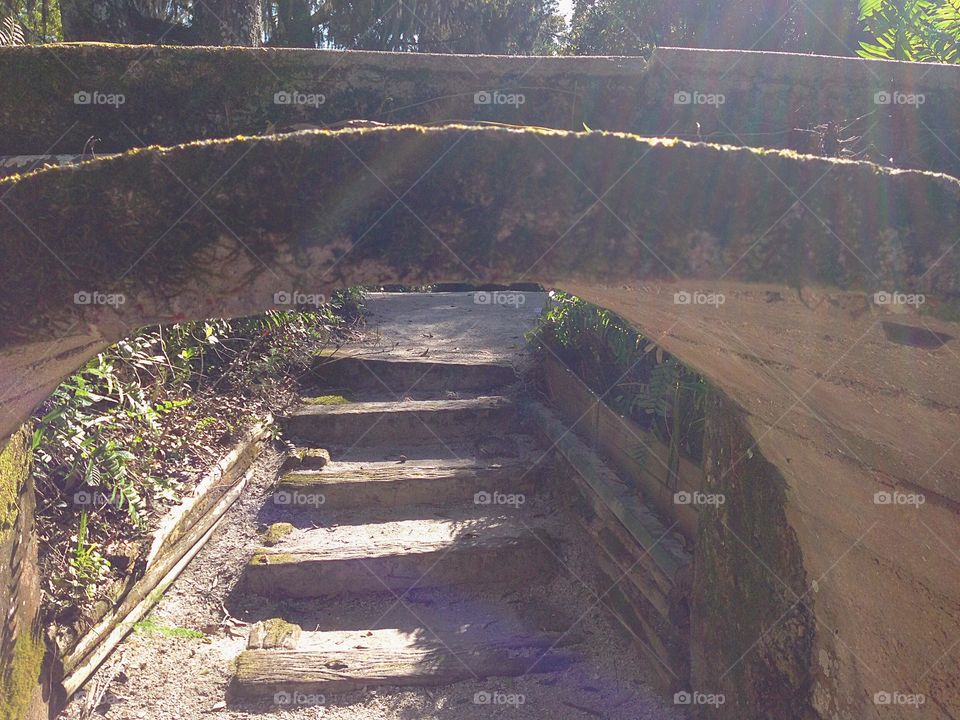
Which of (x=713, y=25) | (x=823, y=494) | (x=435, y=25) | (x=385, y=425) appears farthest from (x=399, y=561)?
(x=435, y=25)

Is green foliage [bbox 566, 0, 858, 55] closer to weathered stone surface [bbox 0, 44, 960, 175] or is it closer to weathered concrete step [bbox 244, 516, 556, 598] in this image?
weathered stone surface [bbox 0, 44, 960, 175]

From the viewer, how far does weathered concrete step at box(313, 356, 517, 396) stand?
276 inches

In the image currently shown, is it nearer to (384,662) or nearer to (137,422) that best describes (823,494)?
(384,662)

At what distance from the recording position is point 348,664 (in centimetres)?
407

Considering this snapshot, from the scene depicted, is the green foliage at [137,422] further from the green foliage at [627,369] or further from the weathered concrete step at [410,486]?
the green foliage at [627,369]

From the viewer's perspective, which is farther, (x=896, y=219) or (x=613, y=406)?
(x=613, y=406)

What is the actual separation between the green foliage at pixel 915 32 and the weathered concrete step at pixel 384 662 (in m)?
3.52

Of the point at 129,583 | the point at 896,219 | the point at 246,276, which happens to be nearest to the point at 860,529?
the point at 896,219

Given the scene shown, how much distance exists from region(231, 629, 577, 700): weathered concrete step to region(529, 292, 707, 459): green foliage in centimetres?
138

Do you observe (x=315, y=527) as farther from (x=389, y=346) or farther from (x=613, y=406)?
(x=389, y=346)

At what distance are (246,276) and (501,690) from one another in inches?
126

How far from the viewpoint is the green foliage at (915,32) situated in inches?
143

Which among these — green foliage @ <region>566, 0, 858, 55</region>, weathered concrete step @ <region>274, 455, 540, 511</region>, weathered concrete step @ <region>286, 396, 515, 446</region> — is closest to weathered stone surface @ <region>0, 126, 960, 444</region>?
weathered concrete step @ <region>274, 455, 540, 511</region>

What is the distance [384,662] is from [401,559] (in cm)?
75
